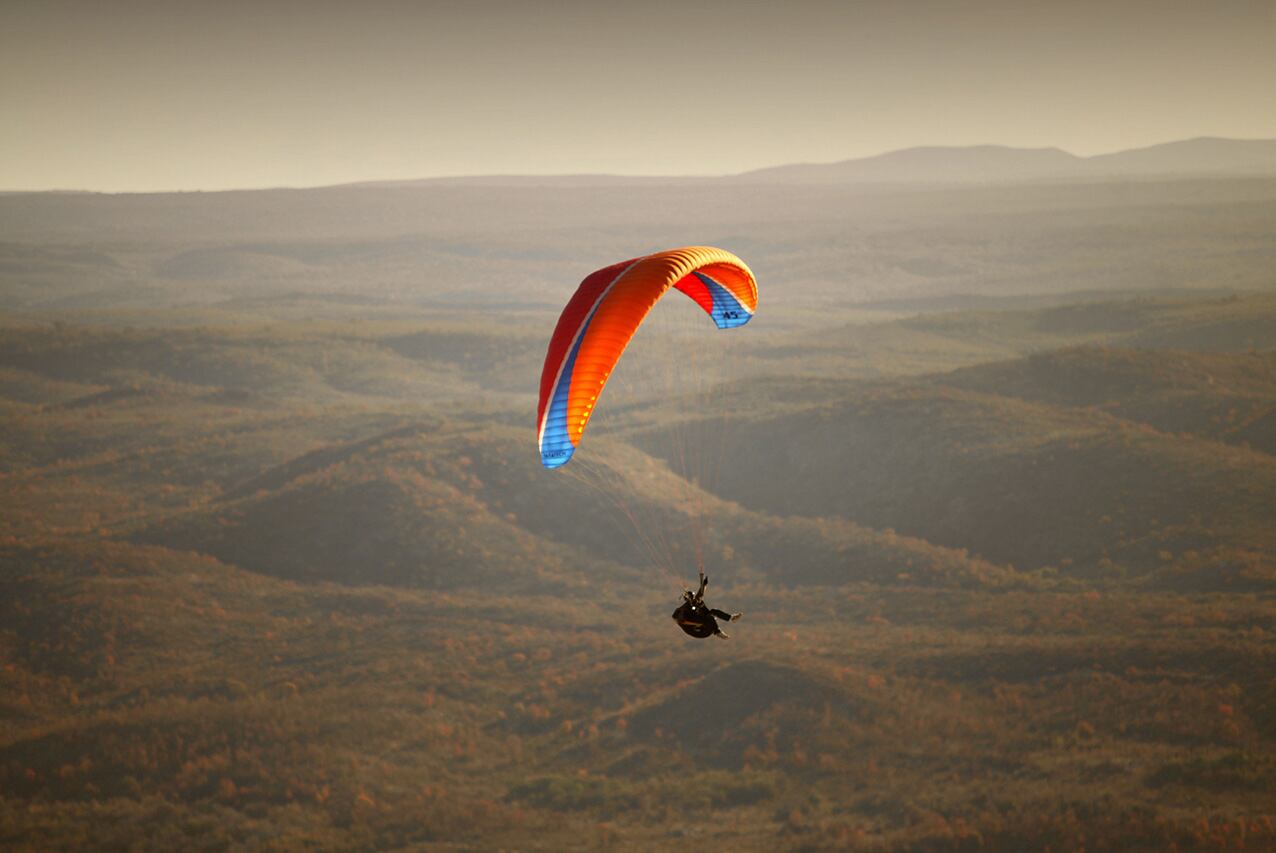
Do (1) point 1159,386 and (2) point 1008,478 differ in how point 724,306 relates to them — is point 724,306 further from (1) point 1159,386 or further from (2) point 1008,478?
(1) point 1159,386

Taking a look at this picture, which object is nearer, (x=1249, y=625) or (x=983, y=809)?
(x=983, y=809)

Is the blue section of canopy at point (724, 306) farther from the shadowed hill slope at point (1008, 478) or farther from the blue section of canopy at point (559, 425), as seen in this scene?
the shadowed hill slope at point (1008, 478)

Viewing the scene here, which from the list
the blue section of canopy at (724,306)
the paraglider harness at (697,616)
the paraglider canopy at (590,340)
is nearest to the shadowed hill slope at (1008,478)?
the blue section of canopy at (724,306)

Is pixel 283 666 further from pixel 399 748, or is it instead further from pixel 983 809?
pixel 983 809

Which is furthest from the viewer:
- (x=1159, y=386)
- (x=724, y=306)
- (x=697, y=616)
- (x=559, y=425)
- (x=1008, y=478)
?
(x=1159, y=386)

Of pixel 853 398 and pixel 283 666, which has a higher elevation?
pixel 853 398

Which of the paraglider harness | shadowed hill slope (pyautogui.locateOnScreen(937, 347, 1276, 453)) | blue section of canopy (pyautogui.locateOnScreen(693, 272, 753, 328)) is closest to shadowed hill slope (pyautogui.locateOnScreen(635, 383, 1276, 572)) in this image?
shadowed hill slope (pyautogui.locateOnScreen(937, 347, 1276, 453))

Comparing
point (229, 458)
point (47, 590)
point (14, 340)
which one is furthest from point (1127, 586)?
point (14, 340)

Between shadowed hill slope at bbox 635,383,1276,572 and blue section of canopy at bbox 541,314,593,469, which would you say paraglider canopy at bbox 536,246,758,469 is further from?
shadowed hill slope at bbox 635,383,1276,572

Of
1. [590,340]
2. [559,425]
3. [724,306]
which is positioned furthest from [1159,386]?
[559,425]

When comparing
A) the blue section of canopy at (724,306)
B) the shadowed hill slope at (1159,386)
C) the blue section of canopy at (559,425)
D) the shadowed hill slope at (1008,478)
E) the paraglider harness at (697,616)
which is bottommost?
the shadowed hill slope at (1008,478)

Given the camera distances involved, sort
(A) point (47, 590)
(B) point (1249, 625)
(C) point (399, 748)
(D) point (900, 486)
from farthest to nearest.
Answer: (D) point (900, 486), (A) point (47, 590), (B) point (1249, 625), (C) point (399, 748)
